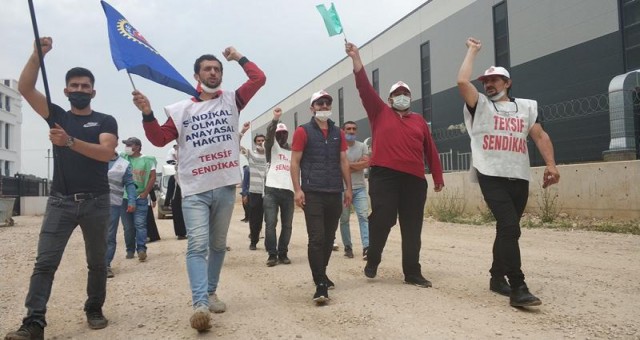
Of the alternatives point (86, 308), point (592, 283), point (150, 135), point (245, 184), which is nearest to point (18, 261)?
point (245, 184)

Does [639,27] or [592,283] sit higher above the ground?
[639,27]

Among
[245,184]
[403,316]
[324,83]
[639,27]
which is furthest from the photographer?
[324,83]

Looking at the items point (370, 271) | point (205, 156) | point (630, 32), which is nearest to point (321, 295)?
point (370, 271)

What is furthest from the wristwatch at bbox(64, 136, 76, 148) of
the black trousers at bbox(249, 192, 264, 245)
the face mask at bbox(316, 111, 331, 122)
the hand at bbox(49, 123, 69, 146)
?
the black trousers at bbox(249, 192, 264, 245)

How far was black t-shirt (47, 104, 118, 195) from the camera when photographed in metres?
3.65

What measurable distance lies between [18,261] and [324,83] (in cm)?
3445

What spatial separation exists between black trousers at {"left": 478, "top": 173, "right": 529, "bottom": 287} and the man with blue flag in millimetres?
2182

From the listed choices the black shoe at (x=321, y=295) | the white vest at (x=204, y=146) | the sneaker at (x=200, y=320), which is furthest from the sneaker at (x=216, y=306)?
the white vest at (x=204, y=146)

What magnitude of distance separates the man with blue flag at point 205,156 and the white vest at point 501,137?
208 cm

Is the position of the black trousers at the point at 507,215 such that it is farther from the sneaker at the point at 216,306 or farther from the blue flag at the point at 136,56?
the blue flag at the point at 136,56

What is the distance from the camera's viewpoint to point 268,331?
11.4 ft

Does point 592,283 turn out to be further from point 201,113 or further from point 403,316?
point 201,113

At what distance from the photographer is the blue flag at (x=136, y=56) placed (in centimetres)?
383

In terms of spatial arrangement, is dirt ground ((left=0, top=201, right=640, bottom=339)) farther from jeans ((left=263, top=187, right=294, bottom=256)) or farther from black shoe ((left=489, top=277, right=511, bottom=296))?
jeans ((left=263, top=187, right=294, bottom=256))
